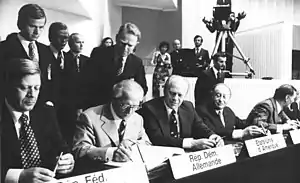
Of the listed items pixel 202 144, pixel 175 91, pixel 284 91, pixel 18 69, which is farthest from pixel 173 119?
pixel 284 91

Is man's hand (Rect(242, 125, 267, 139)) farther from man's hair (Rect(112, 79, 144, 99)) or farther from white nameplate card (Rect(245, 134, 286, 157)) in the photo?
man's hair (Rect(112, 79, 144, 99))

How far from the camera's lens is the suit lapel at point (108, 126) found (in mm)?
2113

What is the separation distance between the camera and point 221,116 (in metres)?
2.92

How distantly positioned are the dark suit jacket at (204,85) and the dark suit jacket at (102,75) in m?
0.64

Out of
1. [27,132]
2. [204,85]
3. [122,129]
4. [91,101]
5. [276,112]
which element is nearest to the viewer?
[27,132]

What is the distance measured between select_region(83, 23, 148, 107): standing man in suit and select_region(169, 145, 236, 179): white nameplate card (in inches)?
19.1

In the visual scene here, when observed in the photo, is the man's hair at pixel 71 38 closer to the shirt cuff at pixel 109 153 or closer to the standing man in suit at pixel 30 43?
the standing man in suit at pixel 30 43

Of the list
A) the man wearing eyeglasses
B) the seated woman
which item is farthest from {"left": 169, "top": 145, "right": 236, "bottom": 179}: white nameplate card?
the seated woman

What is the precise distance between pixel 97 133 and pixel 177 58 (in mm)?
716

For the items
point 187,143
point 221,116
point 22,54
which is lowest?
point 187,143

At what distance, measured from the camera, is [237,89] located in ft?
9.95

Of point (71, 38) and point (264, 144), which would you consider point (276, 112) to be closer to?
point (264, 144)

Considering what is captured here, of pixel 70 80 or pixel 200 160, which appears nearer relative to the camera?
pixel 70 80

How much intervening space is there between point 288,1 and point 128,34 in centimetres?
239
